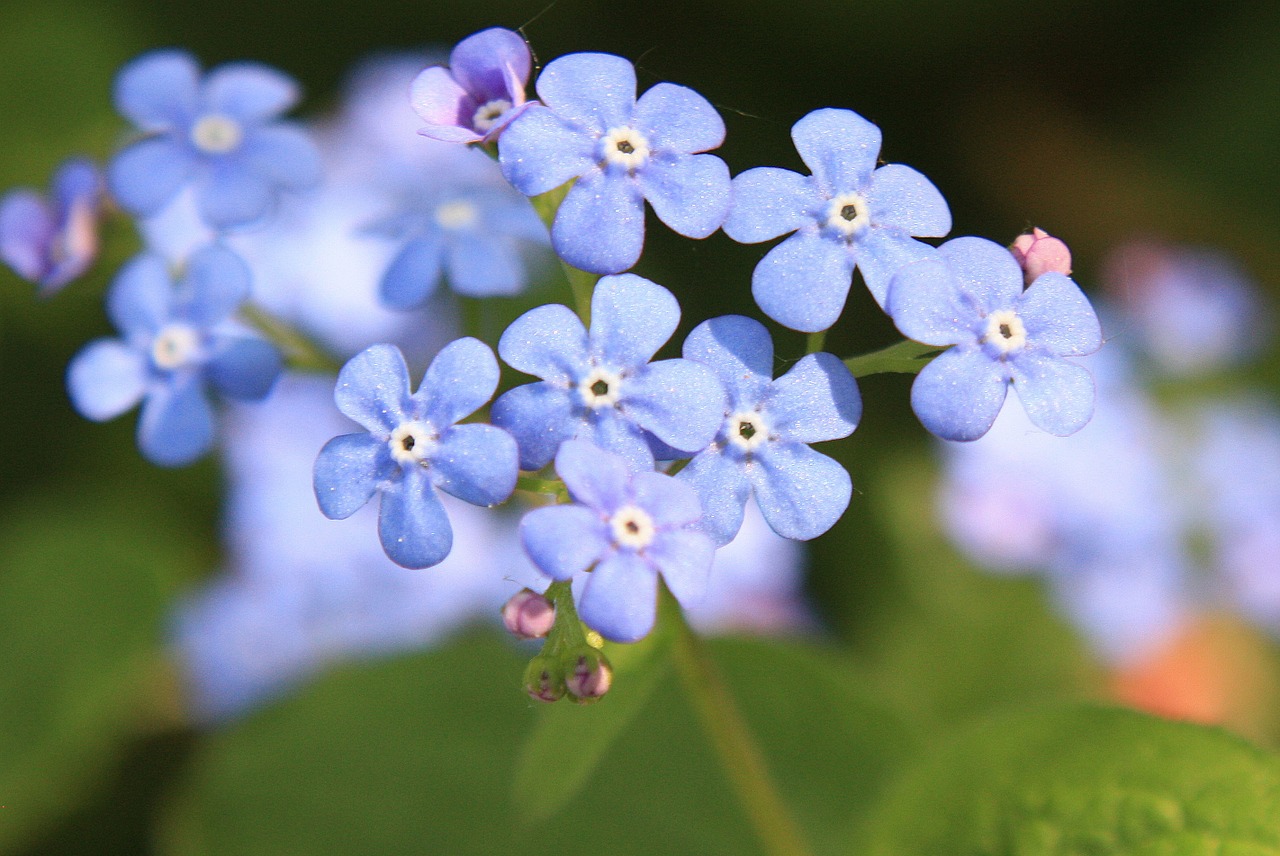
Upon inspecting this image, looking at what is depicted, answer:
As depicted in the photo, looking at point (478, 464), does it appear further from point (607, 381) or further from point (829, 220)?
point (829, 220)

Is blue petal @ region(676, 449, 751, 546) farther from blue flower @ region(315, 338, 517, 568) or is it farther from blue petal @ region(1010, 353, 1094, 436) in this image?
blue petal @ region(1010, 353, 1094, 436)

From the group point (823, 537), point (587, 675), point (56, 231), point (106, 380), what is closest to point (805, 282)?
point (587, 675)

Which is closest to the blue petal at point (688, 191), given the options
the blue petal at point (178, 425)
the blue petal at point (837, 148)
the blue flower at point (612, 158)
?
the blue flower at point (612, 158)

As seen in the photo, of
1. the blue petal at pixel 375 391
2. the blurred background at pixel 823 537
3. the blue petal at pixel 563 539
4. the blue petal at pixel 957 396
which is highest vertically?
the blue petal at pixel 957 396

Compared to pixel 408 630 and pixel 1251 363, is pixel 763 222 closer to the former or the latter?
pixel 408 630

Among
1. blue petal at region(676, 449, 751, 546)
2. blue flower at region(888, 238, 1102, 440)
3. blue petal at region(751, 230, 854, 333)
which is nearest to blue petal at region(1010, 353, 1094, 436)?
blue flower at region(888, 238, 1102, 440)

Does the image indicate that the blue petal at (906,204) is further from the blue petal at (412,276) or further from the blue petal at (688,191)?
the blue petal at (412,276)
